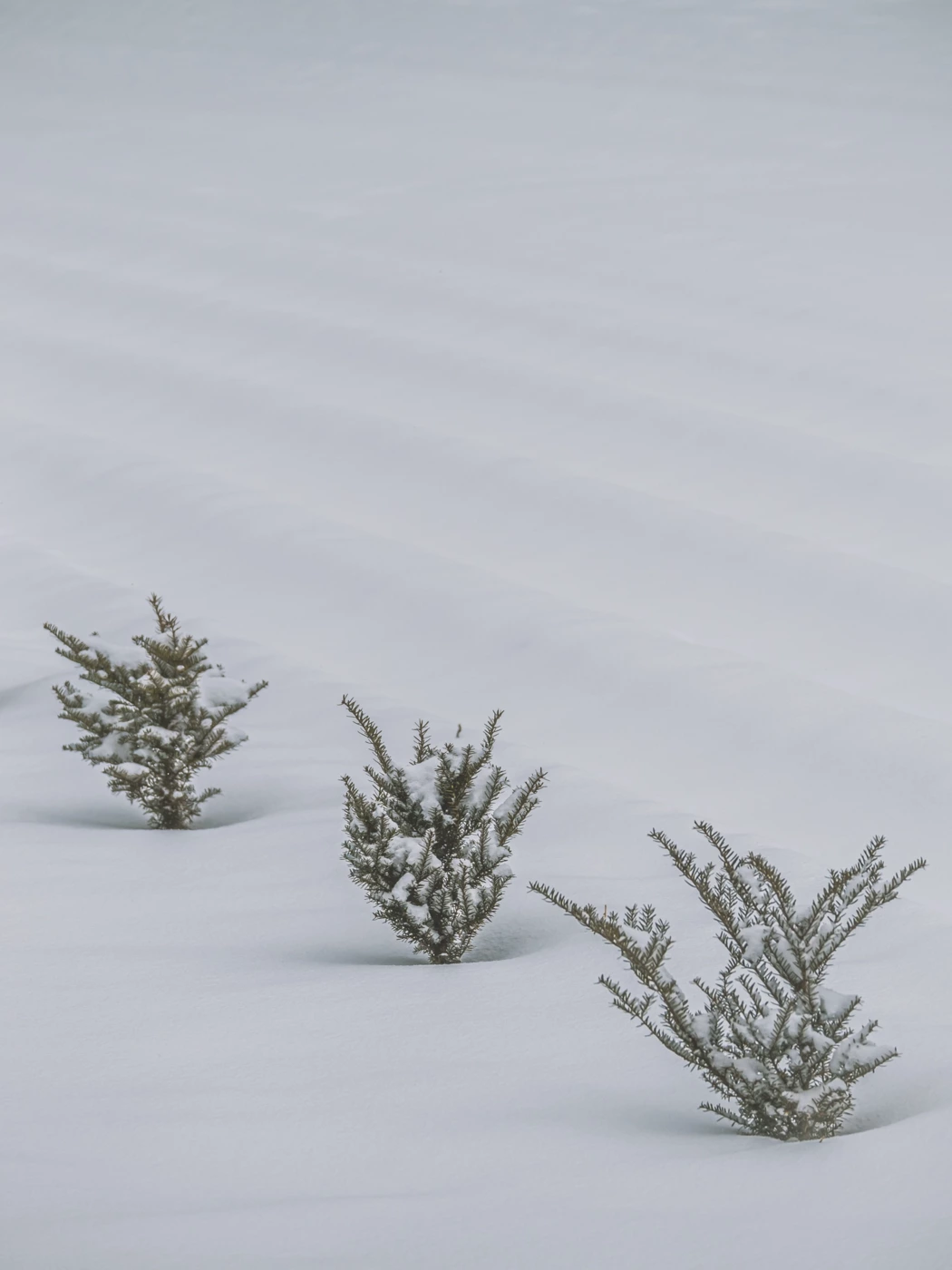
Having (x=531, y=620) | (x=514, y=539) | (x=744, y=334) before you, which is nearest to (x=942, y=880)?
(x=531, y=620)

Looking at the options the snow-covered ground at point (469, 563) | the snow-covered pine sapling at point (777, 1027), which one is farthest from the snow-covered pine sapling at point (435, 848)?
the snow-covered pine sapling at point (777, 1027)

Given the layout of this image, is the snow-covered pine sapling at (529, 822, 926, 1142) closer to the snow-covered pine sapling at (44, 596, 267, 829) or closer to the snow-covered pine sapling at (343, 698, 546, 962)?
the snow-covered pine sapling at (343, 698, 546, 962)

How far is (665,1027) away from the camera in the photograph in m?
1.83

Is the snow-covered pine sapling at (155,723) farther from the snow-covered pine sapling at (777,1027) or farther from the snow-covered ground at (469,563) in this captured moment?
the snow-covered pine sapling at (777,1027)

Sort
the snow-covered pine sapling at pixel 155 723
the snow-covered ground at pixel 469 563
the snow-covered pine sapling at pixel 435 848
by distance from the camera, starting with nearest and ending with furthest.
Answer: the snow-covered ground at pixel 469 563 < the snow-covered pine sapling at pixel 435 848 < the snow-covered pine sapling at pixel 155 723

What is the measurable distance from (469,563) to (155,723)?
193cm

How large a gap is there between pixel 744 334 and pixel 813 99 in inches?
166

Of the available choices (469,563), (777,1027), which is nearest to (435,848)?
(777,1027)

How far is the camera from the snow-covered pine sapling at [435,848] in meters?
2.13

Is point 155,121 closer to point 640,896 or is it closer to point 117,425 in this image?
point 117,425

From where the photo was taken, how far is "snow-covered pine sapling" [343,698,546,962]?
2.13 m

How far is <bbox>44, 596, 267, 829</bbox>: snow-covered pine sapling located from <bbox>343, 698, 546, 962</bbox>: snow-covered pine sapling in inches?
25.0

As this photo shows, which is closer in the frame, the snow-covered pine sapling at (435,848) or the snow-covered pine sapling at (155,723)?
the snow-covered pine sapling at (435,848)

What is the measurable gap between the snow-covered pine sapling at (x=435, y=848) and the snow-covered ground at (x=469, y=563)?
0.28 ft
